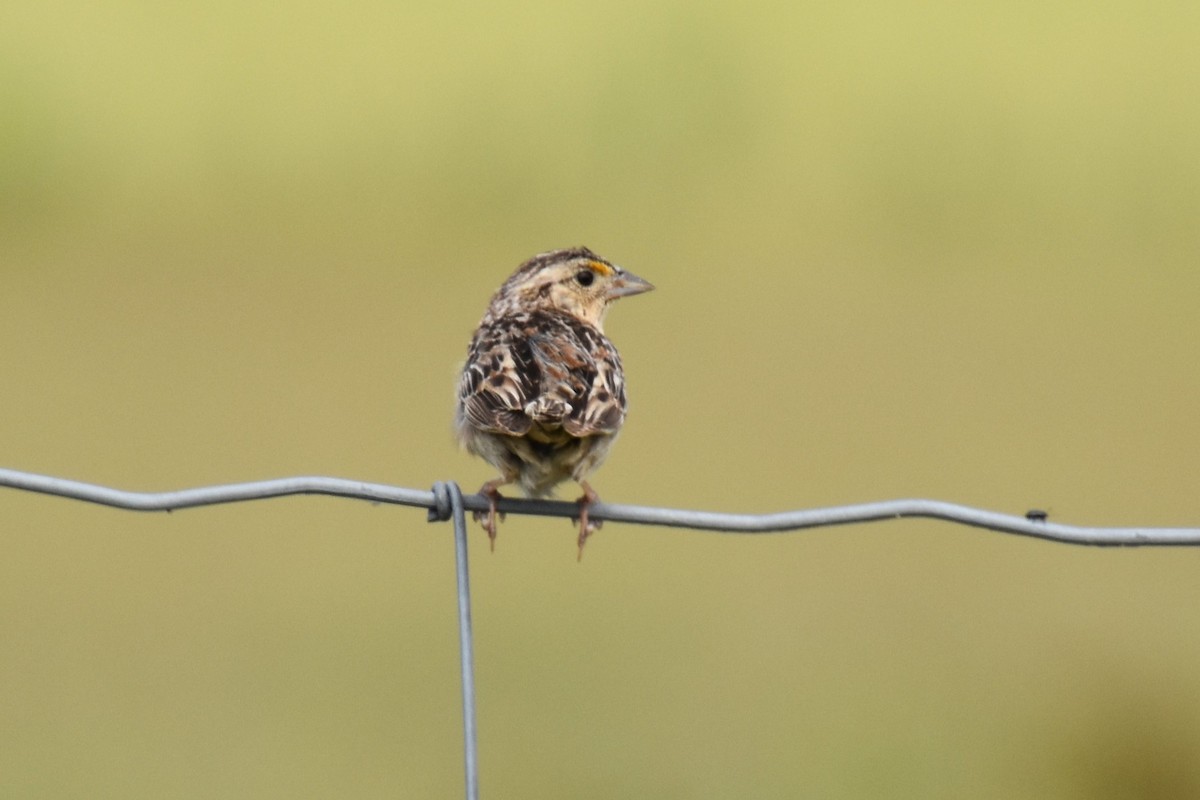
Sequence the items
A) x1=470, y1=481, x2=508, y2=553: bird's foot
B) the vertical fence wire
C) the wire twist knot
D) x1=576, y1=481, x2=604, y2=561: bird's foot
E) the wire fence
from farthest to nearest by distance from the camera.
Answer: x1=576, y1=481, x2=604, y2=561: bird's foot
x1=470, y1=481, x2=508, y2=553: bird's foot
the wire twist knot
the wire fence
the vertical fence wire

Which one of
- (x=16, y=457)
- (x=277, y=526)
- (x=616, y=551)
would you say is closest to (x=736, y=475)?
(x=616, y=551)

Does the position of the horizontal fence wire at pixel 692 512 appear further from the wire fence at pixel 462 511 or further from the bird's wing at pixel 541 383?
the bird's wing at pixel 541 383

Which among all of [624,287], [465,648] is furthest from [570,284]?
[465,648]

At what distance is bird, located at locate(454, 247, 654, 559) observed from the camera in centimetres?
429

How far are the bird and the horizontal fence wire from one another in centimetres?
55

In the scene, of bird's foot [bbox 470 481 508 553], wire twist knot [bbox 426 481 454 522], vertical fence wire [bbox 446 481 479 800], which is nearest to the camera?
vertical fence wire [bbox 446 481 479 800]

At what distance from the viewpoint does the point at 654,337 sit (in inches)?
347

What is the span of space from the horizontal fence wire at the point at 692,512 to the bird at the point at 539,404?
0.55 m

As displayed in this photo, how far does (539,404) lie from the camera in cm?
427

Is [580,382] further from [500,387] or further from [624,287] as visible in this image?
[624,287]

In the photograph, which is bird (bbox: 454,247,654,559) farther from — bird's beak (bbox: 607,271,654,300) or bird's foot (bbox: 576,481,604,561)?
bird's beak (bbox: 607,271,654,300)

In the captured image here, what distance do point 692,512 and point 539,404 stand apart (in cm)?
86

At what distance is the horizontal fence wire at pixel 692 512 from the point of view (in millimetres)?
3418

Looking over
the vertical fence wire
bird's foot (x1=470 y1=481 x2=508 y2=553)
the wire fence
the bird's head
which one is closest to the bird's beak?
the bird's head
